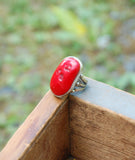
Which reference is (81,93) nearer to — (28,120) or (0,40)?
(28,120)

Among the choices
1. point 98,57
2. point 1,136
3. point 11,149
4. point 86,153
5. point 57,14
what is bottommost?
point 1,136

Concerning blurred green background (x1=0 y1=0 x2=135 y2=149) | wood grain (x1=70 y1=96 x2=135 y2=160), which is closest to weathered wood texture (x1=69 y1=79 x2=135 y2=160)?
→ wood grain (x1=70 y1=96 x2=135 y2=160)

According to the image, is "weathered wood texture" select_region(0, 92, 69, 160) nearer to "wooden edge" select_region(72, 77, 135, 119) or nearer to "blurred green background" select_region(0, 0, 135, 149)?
"wooden edge" select_region(72, 77, 135, 119)

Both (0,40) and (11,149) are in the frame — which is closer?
(11,149)

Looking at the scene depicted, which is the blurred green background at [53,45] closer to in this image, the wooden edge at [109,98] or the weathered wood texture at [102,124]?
the weathered wood texture at [102,124]

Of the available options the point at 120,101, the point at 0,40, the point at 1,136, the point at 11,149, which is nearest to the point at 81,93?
the point at 120,101

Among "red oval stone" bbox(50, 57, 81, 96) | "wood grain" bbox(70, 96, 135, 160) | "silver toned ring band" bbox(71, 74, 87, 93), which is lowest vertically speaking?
"wood grain" bbox(70, 96, 135, 160)

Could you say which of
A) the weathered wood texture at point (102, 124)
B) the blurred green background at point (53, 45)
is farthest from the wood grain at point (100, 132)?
the blurred green background at point (53, 45)

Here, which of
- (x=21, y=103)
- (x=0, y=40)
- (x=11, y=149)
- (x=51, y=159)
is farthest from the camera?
(x=0, y=40)
